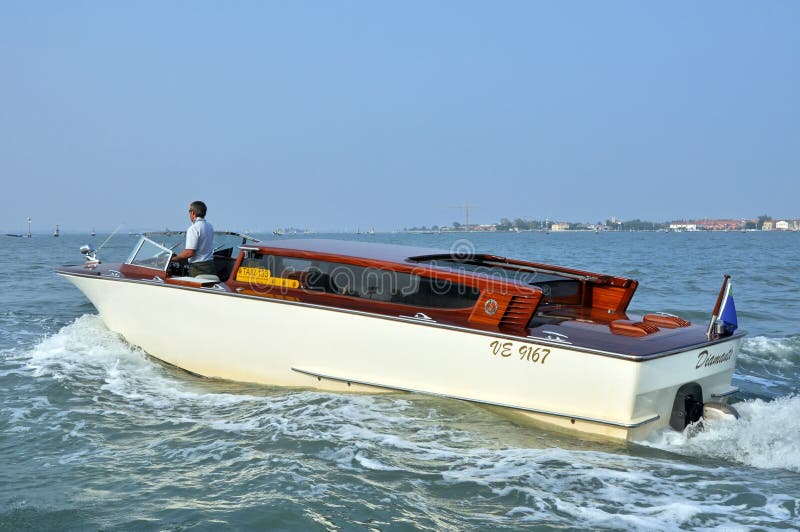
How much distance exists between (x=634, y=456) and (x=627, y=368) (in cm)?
72

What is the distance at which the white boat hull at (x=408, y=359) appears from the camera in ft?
20.3

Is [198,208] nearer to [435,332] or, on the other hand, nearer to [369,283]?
[369,283]

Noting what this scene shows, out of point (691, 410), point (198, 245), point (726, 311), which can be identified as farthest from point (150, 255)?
point (726, 311)

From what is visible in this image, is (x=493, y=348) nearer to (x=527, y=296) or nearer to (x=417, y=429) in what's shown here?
(x=527, y=296)

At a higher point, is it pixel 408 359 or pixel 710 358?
pixel 710 358

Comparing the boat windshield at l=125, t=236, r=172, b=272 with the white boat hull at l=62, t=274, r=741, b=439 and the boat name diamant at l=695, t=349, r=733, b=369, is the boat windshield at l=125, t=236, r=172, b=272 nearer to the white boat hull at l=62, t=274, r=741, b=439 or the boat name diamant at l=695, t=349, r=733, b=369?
the white boat hull at l=62, t=274, r=741, b=439

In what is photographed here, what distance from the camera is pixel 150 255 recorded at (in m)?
9.37

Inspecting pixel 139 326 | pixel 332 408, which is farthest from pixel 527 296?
pixel 139 326

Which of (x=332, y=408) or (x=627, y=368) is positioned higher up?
(x=627, y=368)

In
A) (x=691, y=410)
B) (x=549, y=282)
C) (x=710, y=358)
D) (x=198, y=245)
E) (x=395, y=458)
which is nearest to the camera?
(x=395, y=458)

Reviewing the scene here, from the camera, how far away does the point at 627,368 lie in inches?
235

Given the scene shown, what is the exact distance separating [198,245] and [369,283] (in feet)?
8.58

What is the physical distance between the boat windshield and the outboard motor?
234 inches

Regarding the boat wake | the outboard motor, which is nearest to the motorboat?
the outboard motor
